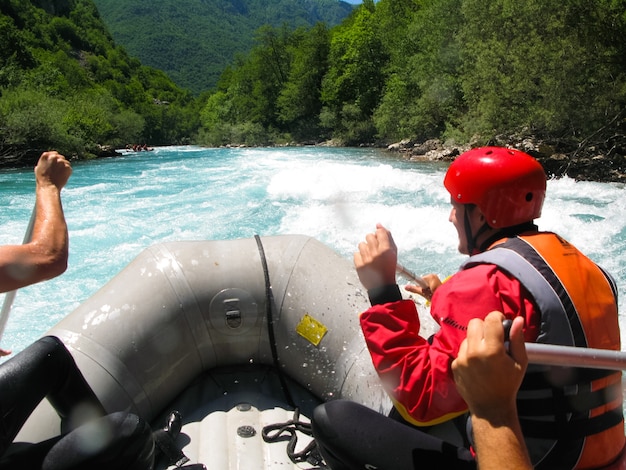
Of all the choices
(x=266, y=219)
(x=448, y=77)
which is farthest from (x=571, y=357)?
(x=448, y=77)

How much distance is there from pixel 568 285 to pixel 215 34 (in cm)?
18790

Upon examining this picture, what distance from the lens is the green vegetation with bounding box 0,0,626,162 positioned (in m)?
14.0

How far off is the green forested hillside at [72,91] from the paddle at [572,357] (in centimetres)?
2605

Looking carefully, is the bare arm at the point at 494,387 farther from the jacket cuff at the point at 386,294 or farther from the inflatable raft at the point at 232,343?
the inflatable raft at the point at 232,343

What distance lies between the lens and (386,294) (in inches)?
54.7

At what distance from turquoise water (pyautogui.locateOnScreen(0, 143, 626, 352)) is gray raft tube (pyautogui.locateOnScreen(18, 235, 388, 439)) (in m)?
0.70

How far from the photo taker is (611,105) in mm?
13719

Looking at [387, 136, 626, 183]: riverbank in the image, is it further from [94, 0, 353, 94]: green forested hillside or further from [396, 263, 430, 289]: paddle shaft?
[94, 0, 353, 94]: green forested hillside

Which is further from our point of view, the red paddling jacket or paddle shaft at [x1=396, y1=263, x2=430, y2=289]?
paddle shaft at [x1=396, y1=263, x2=430, y2=289]

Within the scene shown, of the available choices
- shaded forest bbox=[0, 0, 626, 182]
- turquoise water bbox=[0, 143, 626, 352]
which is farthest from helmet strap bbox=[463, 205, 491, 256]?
shaded forest bbox=[0, 0, 626, 182]

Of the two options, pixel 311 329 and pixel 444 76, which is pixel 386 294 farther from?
pixel 444 76

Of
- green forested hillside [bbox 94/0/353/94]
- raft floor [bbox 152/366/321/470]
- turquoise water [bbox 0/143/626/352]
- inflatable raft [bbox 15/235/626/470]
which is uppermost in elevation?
green forested hillside [bbox 94/0/353/94]

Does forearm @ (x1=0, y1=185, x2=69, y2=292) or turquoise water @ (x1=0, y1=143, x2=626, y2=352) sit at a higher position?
forearm @ (x1=0, y1=185, x2=69, y2=292)

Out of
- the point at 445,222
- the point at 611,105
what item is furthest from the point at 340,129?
the point at 445,222
